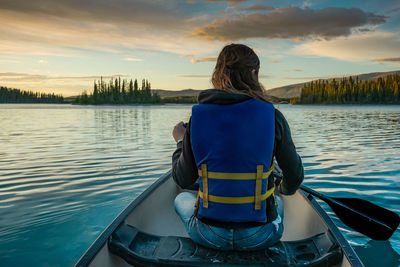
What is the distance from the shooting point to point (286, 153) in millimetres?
2537

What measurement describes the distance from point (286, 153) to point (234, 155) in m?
0.44

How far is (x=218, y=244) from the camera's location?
2.73 m

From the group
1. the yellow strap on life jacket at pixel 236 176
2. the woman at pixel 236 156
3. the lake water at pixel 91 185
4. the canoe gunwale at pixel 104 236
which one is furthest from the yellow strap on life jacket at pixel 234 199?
the canoe gunwale at pixel 104 236

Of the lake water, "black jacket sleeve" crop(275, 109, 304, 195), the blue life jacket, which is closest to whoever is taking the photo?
the blue life jacket

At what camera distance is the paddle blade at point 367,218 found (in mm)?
3785

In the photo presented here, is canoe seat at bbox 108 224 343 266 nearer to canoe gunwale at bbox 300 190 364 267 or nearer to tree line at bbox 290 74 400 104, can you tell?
canoe gunwale at bbox 300 190 364 267

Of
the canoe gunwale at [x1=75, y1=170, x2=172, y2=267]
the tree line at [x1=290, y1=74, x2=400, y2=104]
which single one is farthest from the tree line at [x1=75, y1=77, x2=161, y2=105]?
the canoe gunwale at [x1=75, y1=170, x2=172, y2=267]

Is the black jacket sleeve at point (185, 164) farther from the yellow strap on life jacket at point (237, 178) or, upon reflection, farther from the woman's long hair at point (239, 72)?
the woman's long hair at point (239, 72)

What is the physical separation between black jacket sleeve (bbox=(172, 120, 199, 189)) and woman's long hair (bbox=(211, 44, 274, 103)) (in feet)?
1.53

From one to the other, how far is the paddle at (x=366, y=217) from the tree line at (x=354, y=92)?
135 m

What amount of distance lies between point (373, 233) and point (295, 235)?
34.8 inches

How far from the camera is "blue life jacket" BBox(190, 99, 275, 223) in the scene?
2.37 m

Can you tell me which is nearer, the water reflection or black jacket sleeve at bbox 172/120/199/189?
black jacket sleeve at bbox 172/120/199/189

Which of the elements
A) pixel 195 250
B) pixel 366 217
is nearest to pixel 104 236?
pixel 195 250
